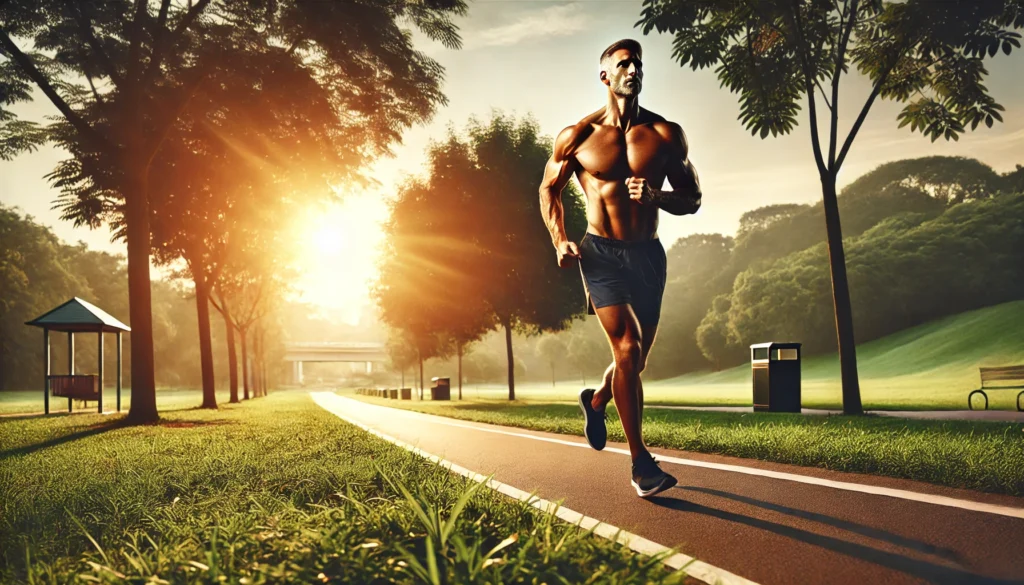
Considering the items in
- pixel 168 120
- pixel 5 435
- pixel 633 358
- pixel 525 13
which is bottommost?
pixel 5 435

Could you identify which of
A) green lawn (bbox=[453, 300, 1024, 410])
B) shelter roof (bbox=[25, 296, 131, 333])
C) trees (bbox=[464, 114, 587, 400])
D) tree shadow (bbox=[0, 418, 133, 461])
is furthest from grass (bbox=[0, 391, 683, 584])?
green lawn (bbox=[453, 300, 1024, 410])

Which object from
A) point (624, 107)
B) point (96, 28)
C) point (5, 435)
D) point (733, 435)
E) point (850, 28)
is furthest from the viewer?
point (96, 28)

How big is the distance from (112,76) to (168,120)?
139 cm

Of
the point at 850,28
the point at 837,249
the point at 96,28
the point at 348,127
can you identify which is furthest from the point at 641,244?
the point at 96,28

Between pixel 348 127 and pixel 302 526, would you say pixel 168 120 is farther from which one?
pixel 302 526

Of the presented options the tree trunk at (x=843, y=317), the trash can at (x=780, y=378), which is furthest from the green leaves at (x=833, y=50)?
the trash can at (x=780, y=378)

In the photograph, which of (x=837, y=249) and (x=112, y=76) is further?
(x=112, y=76)

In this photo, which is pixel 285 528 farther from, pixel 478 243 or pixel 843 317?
pixel 478 243

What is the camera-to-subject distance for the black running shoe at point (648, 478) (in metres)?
3.83

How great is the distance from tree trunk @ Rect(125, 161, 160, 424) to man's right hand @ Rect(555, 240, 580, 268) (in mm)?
11632

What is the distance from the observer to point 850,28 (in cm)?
1174

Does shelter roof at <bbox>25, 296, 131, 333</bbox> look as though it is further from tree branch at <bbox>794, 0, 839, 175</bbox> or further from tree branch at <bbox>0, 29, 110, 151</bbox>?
tree branch at <bbox>794, 0, 839, 175</bbox>

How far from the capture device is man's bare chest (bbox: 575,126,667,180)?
3.67m

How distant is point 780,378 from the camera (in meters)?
13.2
